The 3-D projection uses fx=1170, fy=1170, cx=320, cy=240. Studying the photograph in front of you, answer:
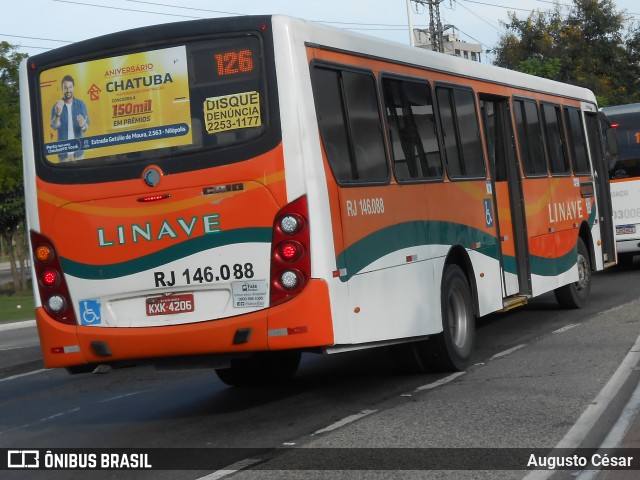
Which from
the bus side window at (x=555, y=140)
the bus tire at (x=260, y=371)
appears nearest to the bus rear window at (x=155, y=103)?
the bus tire at (x=260, y=371)

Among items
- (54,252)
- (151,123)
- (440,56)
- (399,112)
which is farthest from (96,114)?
(440,56)

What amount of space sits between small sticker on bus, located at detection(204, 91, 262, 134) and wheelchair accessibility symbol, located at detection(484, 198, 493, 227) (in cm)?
433

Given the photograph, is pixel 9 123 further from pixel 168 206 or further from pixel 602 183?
pixel 168 206

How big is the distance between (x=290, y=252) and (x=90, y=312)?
5.57 feet

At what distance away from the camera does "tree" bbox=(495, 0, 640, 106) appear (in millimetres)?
60812

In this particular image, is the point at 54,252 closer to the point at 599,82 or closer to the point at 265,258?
the point at 265,258

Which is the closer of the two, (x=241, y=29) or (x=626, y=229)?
(x=241, y=29)

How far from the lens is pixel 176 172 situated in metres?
8.66

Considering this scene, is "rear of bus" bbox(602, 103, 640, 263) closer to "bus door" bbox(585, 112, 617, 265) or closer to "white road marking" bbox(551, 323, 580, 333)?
"bus door" bbox(585, 112, 617, 265)

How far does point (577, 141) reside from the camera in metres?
16.5

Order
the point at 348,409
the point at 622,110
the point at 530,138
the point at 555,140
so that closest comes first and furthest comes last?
the point at 348,409
the point at 530,138
the point at 555,140
the point at 622,110

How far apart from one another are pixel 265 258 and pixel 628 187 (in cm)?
1670

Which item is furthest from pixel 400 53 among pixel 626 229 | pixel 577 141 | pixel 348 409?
pixel 626 229

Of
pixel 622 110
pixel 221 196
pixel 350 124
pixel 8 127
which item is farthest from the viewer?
pixel 8 127
